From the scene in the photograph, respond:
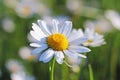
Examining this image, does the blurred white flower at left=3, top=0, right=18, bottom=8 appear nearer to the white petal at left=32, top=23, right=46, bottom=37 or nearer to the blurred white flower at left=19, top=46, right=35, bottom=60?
the blurred white flower at left=19, top=46, right=35, bottom=60

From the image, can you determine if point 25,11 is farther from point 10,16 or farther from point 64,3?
point 64,3

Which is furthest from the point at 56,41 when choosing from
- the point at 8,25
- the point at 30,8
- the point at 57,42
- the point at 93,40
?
the point at 30,8

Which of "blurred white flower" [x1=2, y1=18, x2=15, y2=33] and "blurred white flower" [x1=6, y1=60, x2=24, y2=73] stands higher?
"blurred white flower" [x1=2, y1=18, x2=15, y2=33]

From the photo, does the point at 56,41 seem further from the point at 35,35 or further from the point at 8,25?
the point at 8,25

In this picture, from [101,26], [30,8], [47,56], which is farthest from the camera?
[30,8]

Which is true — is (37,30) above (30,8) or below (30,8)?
below

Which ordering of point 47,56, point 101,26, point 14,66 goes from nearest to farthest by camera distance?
point 47,56
point 14,66
point 101,26

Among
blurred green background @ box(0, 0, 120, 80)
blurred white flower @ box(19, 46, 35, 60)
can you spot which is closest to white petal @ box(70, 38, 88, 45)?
blurred green background @ box(0, 0, 120, 80)
